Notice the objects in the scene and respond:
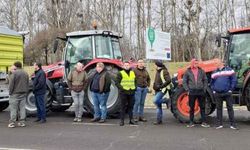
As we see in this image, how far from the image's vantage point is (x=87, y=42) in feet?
49.5

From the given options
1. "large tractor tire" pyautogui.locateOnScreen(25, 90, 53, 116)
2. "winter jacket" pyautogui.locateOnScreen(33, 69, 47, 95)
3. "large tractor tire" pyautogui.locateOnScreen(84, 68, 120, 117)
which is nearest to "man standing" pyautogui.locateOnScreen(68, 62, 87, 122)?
"large tractor tire" pyautogui.locateOnScreen(84, 68, 120, 117)

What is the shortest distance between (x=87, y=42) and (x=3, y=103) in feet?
13.0

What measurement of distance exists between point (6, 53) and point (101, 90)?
450 cm

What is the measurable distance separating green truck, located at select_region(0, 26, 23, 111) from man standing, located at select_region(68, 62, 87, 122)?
291cm

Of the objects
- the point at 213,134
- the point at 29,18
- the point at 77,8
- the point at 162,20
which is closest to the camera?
the point at 213,134

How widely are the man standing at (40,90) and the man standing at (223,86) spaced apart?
15.8 feet

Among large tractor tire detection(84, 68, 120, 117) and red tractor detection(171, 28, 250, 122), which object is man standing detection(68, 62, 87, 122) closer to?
large tractor tire detection(84, 68, 120, 117)

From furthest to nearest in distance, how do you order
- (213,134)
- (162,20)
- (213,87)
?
1. (162,20)
2. (213,87)
3. (213,134)

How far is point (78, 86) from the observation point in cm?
1360

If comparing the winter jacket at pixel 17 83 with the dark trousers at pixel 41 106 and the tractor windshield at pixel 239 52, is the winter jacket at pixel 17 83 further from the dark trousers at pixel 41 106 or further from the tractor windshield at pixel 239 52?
the tractor windshield at pixel 239 52

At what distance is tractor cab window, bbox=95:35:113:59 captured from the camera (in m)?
15.0

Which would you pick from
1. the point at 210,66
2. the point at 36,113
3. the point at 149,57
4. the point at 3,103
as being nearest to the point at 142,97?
the point at 210,66

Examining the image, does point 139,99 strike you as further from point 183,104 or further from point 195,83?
point 195,83

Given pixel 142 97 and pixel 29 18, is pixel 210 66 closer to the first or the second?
pixel 142 97
